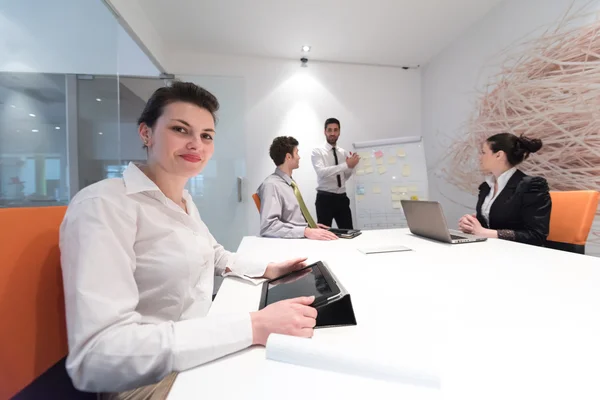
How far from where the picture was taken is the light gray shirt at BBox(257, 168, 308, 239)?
1.85 m

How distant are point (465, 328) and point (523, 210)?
60.5 inches

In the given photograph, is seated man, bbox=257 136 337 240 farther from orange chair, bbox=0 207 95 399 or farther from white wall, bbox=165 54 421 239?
white wall, bbox=165 54 421 239

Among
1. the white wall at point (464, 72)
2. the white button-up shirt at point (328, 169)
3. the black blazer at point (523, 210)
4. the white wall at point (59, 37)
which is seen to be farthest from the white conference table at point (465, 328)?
the white button-up shirt at point (328, 169)

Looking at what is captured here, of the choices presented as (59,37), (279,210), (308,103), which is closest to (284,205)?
(279,210)

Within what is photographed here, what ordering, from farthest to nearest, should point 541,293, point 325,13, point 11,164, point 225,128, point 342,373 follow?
point 225,128
point 325,13
point 11,164
point 541,293
point 342,373

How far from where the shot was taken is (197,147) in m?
0.85

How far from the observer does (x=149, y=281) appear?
66 cm

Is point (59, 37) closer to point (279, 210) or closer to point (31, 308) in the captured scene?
point (279, 210)

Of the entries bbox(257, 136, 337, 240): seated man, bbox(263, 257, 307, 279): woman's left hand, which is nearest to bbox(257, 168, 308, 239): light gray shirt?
bbox(257, 136, 337, 240): seated man

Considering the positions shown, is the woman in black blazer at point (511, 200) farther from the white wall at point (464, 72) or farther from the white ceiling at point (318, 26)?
the white ceiling at point (318, 26)

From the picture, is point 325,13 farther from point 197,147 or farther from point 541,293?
point 541,293

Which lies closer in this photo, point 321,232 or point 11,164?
point 11,164

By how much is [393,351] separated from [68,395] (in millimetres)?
686

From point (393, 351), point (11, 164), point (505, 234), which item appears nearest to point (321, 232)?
point (505, 234)
